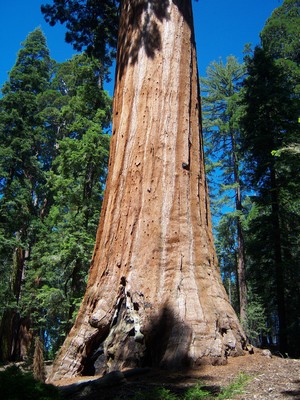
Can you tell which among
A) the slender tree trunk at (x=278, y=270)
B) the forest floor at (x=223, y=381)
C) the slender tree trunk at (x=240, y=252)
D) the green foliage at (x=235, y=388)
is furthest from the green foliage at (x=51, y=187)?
the slender tree trunk at (x=240, y=252)

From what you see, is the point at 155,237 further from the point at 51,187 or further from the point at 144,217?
the point at 51,187

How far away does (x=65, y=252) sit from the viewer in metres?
11.1

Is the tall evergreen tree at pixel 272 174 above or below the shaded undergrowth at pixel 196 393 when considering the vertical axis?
above

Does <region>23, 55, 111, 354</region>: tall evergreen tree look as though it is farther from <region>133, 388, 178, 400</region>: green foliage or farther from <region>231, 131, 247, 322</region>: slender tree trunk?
<region>231, 131, 247, 322</region>: slender tree trunk

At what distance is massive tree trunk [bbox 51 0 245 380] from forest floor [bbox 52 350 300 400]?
214 millimetres

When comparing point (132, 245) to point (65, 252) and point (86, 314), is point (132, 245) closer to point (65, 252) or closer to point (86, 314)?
point (86, 314)

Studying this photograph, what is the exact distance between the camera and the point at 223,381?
3.45 m

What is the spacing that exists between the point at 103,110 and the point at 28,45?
38.5 feet

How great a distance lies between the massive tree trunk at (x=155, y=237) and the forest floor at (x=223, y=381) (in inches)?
8.4

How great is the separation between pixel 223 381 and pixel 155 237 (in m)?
1.92

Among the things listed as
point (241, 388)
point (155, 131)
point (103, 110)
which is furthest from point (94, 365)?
point (103, 110)

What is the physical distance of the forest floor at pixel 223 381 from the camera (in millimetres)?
3146

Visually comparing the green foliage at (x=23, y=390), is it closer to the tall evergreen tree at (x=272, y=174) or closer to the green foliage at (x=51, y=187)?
the green foliage at (x=51, y=187)

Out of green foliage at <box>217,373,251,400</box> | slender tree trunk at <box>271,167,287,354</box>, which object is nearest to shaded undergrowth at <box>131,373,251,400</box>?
green foliage at <box>217,373,251,400</box>
